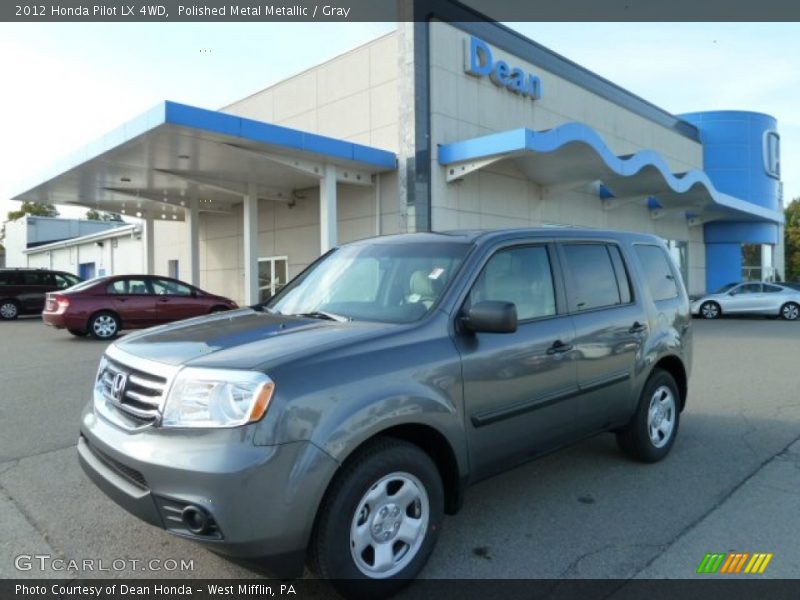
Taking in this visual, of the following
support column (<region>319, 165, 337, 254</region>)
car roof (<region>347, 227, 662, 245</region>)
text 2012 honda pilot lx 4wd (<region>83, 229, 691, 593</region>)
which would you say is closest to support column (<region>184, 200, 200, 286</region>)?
support column (<region>319, 165, 337, 254</region>)

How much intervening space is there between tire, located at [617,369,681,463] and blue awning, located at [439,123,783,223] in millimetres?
10628

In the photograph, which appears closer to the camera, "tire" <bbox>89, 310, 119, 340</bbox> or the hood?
the hood

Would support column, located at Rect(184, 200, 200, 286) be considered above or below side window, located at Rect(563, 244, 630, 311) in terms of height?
above

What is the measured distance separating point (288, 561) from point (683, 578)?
2.05 metres

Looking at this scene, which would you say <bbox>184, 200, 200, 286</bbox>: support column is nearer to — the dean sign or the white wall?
the white wall

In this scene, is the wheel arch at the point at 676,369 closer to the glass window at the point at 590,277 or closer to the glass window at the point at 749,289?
the glass window at the point at 590,277

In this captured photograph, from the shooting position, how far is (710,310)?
2164 cm

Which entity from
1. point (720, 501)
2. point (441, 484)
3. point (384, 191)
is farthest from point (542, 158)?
point (441, 484)

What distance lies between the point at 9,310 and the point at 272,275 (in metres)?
8.96

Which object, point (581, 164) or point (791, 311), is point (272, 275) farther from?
point (791, 311)

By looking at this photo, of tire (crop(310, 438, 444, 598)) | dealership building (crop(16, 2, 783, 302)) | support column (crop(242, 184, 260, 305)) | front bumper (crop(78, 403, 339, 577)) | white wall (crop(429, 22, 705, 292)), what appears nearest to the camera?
front bumper (crop(78, 403, 339, 577))

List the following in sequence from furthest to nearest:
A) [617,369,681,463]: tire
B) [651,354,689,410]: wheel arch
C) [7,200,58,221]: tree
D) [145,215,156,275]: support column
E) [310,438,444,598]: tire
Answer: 1. [7,200,58,221]: tree
2. [145,215,156,275]: support column
3. [651,354,689,410]: wheel arch
4. [617,369,681,463]: tire
5. [310,438,444,598]: tire

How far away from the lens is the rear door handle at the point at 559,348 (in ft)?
12.3

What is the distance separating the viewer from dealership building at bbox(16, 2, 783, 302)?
1502 cm
